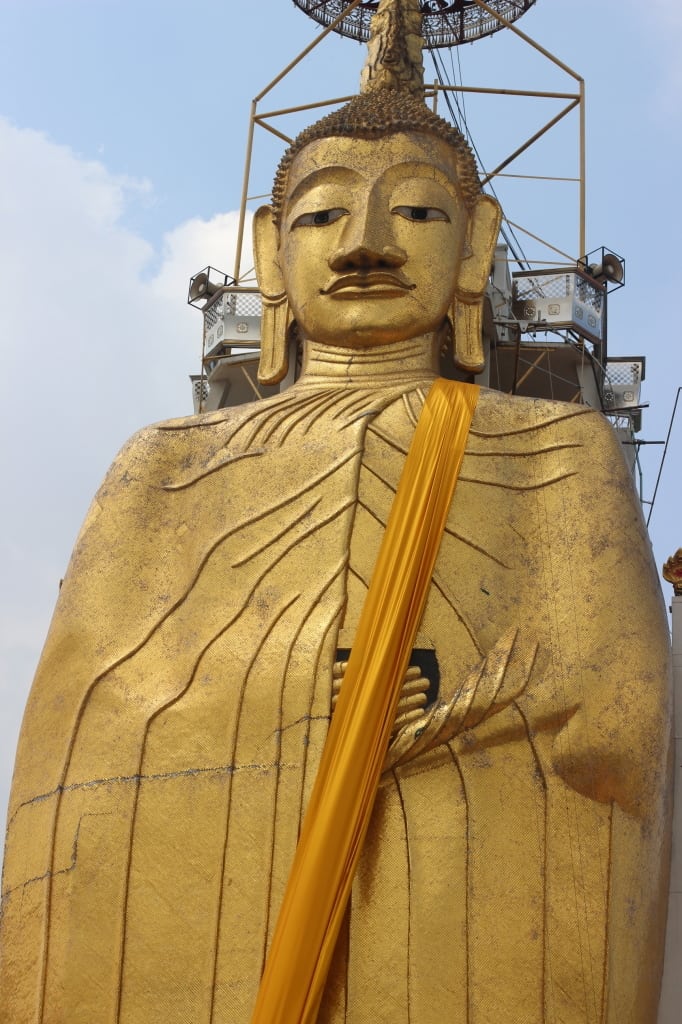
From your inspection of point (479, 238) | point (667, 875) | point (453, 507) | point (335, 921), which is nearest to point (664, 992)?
point (667, 875)

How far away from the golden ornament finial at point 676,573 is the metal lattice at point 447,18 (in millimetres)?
7344

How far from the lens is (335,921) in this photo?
633 centimetres

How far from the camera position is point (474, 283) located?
8.23 metres

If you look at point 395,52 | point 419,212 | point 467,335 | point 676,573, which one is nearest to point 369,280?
point 419,212

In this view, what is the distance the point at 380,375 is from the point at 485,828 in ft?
7.68

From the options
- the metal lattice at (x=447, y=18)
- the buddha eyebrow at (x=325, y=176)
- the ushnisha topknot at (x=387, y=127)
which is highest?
the metal lattice at (x=447, y=18)

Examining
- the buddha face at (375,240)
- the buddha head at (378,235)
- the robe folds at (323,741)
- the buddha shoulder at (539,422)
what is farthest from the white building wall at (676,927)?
the buddha face at (375,240)

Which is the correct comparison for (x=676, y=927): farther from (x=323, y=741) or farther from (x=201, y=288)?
(x=201, y=288)

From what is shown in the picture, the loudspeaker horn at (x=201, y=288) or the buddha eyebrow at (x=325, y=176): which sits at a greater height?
the loudspeaker horn at (x=201, y=288)

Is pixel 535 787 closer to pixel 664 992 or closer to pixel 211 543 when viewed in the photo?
pixel 664 992

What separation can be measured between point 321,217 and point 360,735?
270 cm

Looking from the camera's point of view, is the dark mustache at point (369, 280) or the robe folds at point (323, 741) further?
the dark mustache at point (369, 280)

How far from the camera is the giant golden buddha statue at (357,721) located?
6.46 metres

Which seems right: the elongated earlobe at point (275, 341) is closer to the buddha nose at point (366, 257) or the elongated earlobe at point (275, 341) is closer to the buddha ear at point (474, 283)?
the buddha nose at point (366, 257)
